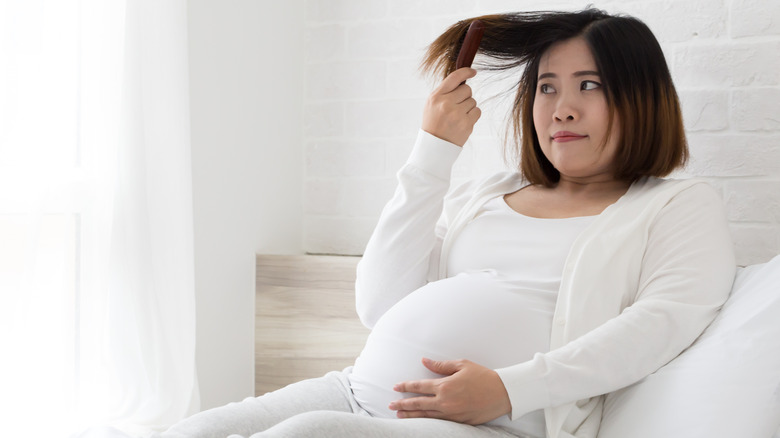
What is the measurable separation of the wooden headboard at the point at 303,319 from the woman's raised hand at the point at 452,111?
23.1 inches

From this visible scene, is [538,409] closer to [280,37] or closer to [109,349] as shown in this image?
[109,349]

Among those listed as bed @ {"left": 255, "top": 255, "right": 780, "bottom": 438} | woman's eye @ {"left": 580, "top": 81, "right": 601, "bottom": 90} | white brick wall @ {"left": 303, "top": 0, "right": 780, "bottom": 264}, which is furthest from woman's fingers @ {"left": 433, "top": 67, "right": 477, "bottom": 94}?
bed @ {"left": 255, "top": 255, "right": 780, "bottom": 438}

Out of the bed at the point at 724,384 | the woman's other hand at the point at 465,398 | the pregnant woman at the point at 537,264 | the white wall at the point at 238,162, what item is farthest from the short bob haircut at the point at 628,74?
the white wall at the point at 238,162

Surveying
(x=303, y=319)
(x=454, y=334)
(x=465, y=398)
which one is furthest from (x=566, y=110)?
(x=303, y=319)

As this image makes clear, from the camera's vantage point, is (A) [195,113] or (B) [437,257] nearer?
(B) [437,257]

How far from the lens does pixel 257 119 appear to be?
7.04ft

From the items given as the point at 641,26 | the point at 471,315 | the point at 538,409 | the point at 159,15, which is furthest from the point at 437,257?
the point at 159,15

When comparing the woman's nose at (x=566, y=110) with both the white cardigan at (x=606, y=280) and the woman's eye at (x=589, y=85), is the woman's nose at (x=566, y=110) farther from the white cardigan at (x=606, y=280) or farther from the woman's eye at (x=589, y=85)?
the white cardigan at (x=606, y=280)

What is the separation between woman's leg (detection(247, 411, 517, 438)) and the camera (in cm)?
90

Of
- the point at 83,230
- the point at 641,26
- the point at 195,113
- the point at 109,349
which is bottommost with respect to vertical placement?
the point at 109,349

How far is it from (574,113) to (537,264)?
29 cm

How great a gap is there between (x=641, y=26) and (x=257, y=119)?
3.61 feet

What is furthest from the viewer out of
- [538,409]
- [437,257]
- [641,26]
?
[437,257]

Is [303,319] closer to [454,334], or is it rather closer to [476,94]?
[476,94]
